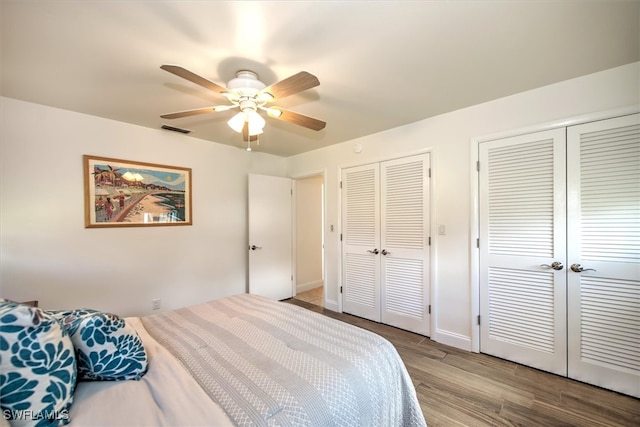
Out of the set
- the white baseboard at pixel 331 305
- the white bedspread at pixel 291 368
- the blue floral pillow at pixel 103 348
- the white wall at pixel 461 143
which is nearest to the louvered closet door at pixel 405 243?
the white wall at pixel 461 143

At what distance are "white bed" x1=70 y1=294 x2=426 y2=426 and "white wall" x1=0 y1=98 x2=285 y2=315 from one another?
144 cm

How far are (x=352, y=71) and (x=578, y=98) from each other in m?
1.79

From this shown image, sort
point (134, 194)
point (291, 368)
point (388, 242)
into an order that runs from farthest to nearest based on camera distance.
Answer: point (388, 242) → point (134, 194) → point (291, 368)

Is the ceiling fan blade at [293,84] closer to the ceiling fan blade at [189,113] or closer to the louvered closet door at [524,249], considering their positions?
the ceiling fan blade at [189,113]

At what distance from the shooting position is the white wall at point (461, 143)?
1.98 metres

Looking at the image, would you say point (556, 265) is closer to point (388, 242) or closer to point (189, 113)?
point (388, 242)

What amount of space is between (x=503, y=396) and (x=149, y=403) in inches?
89.2

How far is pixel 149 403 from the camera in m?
0.96

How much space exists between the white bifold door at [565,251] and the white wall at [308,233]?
281cm

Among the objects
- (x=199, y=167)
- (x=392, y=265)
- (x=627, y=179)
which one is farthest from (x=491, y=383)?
(x=199, y=167)

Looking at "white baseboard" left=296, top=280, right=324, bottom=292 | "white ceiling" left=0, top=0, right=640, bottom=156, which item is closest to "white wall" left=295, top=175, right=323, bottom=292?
"white baseboard" left=296, top=280, right=324, bottom=292

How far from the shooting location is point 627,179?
1887mm

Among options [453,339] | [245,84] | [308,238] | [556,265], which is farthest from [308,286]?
[245,84]

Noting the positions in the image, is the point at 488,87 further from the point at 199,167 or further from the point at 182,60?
the point at 199,167
